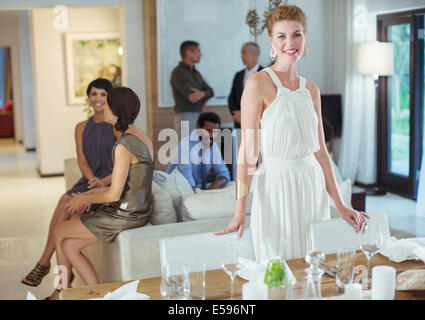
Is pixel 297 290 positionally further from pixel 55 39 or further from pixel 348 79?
pixel 55 39

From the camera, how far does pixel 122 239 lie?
3.09 metres

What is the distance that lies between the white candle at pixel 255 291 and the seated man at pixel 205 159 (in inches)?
109

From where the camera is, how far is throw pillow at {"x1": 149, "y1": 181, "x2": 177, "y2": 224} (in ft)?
10.7

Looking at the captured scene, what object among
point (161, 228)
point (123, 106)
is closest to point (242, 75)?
point (123, 106)

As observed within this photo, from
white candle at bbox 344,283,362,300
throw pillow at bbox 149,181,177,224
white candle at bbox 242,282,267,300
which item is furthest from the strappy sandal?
white candle at bbox 344,283,362,300

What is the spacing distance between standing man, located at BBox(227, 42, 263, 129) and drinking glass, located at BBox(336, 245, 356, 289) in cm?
441

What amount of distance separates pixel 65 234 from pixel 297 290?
1.90 m

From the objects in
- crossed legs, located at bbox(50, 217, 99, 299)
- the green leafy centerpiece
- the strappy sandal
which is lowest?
the strappy sandal

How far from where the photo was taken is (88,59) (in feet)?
26.8

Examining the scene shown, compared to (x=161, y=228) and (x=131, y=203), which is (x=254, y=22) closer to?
(x=131, y=203)

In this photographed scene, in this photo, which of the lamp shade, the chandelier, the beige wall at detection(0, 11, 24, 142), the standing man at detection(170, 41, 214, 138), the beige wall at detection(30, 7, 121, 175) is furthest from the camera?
the beige wall at detection(0, 11, 24, 142)

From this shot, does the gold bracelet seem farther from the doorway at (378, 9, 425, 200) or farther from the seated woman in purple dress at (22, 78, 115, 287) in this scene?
the doorway at (378, 9, 425, 200)

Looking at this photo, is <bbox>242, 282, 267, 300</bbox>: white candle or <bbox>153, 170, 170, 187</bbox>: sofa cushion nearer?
<bbox>242, 282, 267, 300</bbox>: white candle

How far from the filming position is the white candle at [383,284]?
175 centimetres
